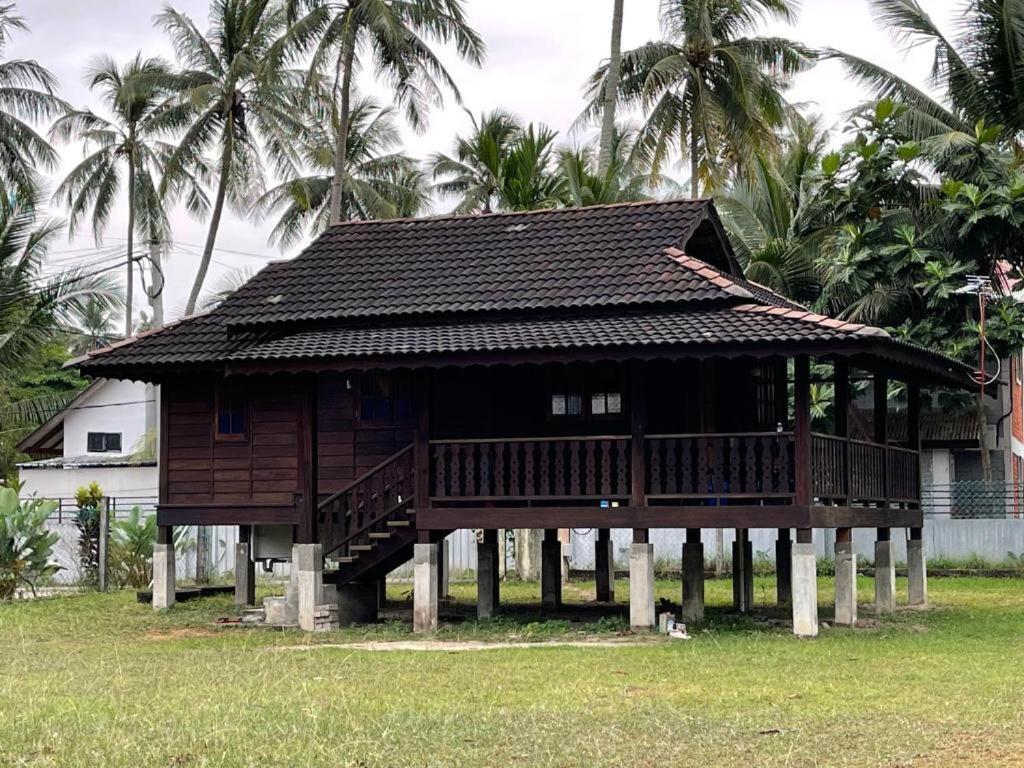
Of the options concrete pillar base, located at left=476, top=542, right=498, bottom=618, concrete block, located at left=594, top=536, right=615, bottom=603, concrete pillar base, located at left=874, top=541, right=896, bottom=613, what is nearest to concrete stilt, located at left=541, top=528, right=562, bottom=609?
concrete pillar base, located at left=476, top=542, right=498, bottom=618

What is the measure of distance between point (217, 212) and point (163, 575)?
19087 mm

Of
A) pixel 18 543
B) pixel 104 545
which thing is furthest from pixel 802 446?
pixel 104 545

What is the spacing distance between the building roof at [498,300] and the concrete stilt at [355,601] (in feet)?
10.5

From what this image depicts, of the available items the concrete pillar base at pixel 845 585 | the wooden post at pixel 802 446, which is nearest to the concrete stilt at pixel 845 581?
the concrete pillar base at pixel 845 585

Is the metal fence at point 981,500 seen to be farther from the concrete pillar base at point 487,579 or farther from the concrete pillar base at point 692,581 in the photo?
the concrete pillar base at point 487,579

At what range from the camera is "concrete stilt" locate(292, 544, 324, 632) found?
69.5 feet

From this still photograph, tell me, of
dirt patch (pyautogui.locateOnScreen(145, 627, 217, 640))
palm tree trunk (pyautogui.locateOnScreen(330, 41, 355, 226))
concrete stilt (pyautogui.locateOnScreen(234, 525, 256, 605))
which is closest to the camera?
dirt patch (pyautogui.locateOnScreen(145, 627, 217, 640))

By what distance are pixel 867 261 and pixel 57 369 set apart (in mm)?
34038

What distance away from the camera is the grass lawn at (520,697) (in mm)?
10852

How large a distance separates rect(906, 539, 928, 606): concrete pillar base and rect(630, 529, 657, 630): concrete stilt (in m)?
5.89

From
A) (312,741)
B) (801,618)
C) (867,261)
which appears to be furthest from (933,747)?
(867,261)

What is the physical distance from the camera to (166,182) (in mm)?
39469

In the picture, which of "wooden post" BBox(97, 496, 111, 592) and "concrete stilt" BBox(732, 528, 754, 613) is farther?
"wooden post" BBox(97, 496, 111, 592)

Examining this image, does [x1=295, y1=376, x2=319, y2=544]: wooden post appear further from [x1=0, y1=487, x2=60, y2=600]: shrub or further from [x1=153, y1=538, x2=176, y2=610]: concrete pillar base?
[x1=0, y1=487, x2=60, y2=600]: shrub
